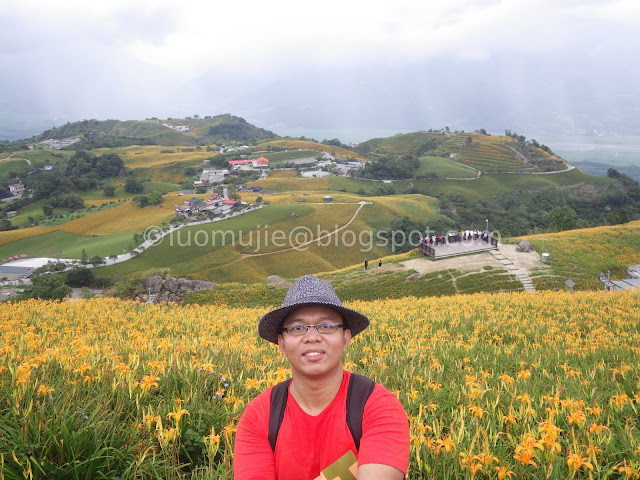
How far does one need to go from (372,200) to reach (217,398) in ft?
243

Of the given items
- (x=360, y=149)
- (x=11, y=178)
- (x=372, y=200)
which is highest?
(x=360, y=149)

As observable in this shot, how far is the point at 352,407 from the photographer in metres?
2.09

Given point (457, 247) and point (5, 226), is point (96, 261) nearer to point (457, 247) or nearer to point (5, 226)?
point (5, 226)

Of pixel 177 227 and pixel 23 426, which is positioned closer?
pixel 23 426

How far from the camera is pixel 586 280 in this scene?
27281 mm

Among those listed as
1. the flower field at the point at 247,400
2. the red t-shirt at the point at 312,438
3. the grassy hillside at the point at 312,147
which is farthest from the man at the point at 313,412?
the grassy hillside at the point at 312,147

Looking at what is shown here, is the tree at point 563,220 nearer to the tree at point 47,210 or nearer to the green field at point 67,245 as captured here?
the green field at point 67,245

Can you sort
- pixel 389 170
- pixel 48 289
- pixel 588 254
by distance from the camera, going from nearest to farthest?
1. pixel 588 254
2. pixel 48 289
3. pixel 389 170

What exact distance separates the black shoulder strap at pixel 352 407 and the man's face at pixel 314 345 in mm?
159

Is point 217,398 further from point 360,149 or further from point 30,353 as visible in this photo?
point 360,149

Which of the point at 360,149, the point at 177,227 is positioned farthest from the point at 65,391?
the point at 360,149

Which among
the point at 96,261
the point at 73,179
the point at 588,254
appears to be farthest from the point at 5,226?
the point at 588,254

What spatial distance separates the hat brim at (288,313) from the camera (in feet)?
7.15

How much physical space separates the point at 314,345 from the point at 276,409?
457 millimetres
